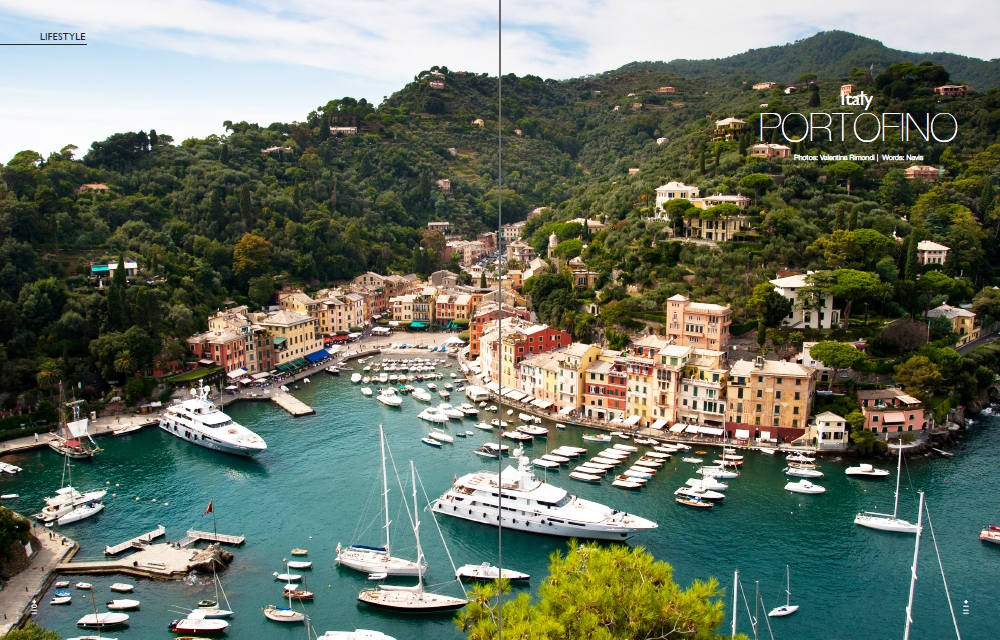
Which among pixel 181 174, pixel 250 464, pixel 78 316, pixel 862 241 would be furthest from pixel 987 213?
pixel 181 174

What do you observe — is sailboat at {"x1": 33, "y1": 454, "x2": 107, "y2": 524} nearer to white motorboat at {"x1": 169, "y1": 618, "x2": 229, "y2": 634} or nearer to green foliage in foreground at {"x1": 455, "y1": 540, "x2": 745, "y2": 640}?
white motorboat at {"x1": 169, "y1": 618, "x2": 229, "y2": 634}

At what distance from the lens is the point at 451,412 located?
99.8ft

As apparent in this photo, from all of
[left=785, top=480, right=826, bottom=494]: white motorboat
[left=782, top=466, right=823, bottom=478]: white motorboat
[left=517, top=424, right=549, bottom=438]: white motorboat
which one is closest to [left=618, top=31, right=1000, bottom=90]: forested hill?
[left=782, top=466, right=823, bottom=478]: white motorboat

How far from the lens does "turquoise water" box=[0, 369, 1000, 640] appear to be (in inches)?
668

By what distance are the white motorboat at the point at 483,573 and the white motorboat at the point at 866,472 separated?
39.8ft

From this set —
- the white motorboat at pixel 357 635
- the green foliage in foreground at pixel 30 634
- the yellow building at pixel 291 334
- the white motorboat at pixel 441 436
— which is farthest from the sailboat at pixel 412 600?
the yellow building at pixel 291 334

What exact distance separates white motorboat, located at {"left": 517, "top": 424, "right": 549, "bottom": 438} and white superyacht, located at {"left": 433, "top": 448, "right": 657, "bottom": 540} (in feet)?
18.7

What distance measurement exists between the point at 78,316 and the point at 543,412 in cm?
2001

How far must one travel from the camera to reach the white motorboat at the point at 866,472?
78.7ft

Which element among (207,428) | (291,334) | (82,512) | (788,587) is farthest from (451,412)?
(788,587)

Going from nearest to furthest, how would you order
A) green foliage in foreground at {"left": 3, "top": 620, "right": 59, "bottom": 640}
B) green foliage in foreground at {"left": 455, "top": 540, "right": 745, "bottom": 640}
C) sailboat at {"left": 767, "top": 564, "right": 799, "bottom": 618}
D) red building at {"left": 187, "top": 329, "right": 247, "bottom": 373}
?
green foliage in foreground at {"left": 455, "top": 540, "right": 745, "bottom": 640} → green foliage in foreground at {"left": 3, "top": 620, "right": 59, "bottom": 640} → sailboat at {"left": 767, "top": 564, "right": 799, "bottom": 618} → red building at {"left": 187, "top": 329, "right": 247, "bottom": 373}

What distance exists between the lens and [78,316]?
3170cm

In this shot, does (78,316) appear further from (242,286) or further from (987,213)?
(987,213)

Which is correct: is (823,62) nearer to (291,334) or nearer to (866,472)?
(291,334)
